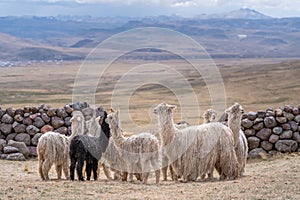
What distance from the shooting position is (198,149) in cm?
1295

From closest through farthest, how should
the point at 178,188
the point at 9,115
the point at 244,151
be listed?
1. the point at 178,188
2. the point at 244,151
3. the point at 9,115

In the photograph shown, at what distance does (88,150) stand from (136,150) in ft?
4.02

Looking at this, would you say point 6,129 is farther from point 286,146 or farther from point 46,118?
point 286,146

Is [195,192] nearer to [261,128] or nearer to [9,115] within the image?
[261,128]

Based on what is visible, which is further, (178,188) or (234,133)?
(234,133)

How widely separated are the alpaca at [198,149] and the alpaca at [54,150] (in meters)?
2.26

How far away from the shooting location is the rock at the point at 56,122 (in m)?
19.5

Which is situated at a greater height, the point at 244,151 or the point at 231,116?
the point at 231,116

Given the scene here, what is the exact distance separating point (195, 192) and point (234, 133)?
11.2ft

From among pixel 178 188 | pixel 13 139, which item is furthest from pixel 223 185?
pixel 13 139

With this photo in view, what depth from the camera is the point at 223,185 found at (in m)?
11.3

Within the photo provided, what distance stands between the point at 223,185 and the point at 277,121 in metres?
7.98

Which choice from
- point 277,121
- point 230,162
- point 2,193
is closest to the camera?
point 2,193

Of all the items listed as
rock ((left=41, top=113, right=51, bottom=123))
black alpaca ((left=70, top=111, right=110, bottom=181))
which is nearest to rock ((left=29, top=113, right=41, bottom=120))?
rock ((left=41, top=113, right=51, bottom=123))
